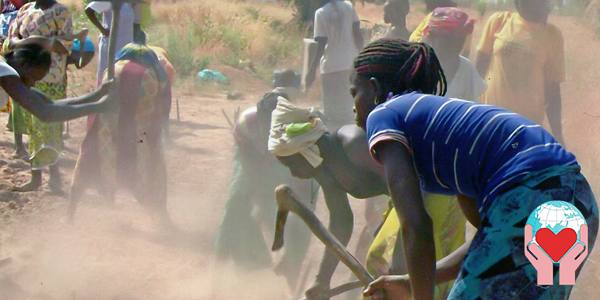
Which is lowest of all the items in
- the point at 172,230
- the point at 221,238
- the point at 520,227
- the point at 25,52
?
the point at 172,230

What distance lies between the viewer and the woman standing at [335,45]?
8.32 meters

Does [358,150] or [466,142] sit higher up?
[466,142]

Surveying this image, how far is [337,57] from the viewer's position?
331 inches

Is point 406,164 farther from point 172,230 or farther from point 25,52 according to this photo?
point 172,230

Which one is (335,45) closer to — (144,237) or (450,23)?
(144,237)

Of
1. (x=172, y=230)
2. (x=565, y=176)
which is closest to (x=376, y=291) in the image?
(x=565, y=176)

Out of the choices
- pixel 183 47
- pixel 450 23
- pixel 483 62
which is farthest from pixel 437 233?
pixel 183 47

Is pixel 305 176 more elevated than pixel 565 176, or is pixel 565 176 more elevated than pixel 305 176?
pixel 565 176

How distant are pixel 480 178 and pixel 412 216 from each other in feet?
0.75

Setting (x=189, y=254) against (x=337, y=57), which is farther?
(x=337, y=57)

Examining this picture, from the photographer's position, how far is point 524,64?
6523mm

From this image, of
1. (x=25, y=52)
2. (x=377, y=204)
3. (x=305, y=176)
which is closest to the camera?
(x=305, y=176)

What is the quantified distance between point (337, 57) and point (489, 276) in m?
5.96

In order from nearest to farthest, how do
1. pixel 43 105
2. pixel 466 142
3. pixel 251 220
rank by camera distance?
pixel 466 142, pixel 43 105, pixel 251 220
